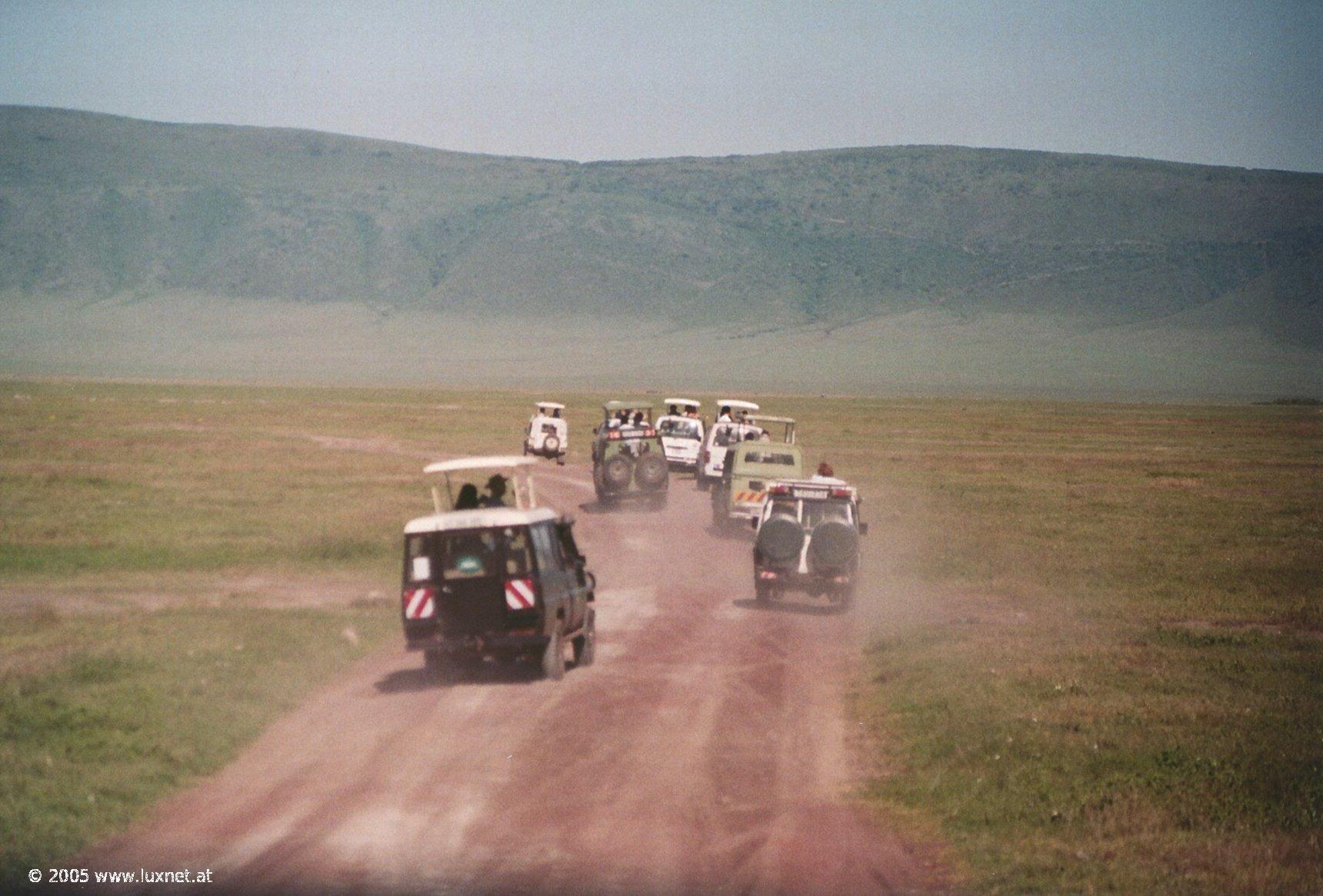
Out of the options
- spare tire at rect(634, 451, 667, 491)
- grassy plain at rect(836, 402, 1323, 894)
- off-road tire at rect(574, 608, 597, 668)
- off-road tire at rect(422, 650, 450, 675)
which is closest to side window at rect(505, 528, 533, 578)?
off-road tire at rect(422, 650, 450, 675)

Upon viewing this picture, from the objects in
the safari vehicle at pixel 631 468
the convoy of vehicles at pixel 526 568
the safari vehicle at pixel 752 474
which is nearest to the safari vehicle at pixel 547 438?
the safari vehicle at pixel 631 468

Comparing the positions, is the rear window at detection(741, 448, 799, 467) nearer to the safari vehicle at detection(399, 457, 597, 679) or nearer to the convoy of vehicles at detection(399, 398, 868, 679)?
the convoy of vehicles at detection(399, 398, 868, 679)

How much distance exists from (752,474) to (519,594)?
19.0 m

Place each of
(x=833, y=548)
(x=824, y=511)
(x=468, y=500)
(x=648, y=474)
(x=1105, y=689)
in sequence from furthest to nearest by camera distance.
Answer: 1. (x=648, y=474)
2. (x=824, y=511)
3. (x=833, y=548)
4. (x=468, y=500)
5. (x=1105, y=689)

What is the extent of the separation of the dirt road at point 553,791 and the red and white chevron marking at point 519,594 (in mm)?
1022

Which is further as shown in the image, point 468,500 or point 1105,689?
point 468,500

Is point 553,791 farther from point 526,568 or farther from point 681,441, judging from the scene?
point 681,441

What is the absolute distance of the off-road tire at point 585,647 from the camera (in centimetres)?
2081

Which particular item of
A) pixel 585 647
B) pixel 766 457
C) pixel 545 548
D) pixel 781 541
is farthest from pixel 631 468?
pixel 545 548

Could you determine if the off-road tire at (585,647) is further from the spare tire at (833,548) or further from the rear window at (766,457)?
the rear window at (766,457)

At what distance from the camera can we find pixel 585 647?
68.6ft

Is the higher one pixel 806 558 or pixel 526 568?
pixel 526 568

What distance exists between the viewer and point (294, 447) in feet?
223

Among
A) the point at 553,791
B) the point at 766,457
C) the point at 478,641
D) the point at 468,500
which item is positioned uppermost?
the point at 468,500
